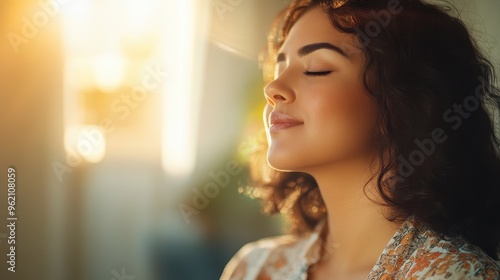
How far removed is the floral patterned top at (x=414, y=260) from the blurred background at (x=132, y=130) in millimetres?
408

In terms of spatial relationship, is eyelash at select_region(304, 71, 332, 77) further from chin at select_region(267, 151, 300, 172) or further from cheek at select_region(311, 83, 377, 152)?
chin at select_region(267, 151, 300, 172)

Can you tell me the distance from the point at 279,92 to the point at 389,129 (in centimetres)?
22

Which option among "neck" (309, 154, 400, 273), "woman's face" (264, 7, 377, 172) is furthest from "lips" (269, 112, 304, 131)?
"neck" (309, 154, 400, 273)

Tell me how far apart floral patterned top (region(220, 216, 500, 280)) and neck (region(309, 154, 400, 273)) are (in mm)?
68

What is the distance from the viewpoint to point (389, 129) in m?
1.08

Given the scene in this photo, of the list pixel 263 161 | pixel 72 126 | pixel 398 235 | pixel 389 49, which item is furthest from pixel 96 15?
pixel 398 235

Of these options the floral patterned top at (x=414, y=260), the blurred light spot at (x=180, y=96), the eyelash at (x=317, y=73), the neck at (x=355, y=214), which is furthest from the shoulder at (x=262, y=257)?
the blurred light spot at (x=180, y=96)

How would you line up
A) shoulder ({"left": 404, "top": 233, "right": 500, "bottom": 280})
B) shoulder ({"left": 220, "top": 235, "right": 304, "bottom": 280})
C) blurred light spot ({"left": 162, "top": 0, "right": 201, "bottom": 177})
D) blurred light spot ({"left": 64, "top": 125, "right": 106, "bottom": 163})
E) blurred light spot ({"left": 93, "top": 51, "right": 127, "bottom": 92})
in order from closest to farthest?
shoulder ({"left": 404, "top": 233, "right": 500, "bottom": 280}) → shoulder ({"left": 220, "top": 235, "right": 304, "bottom": 280}) → blurred light spot ({"left": 64, "top": 125, "right": 106, "bottom": 163}) → blurred light spot ({"left": 93, "top": 51, "right": 127, "bottom": 92}) → blurred light spot ({"left": 162, "top": 0, "right": 201, "bottom": 177})

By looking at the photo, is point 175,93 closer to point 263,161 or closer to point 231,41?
point 231,41

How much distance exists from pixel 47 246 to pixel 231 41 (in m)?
1.04

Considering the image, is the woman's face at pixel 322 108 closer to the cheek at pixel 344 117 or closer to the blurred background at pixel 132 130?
the cheek at pixel 344 117

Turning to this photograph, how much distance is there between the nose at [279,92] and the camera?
110cm

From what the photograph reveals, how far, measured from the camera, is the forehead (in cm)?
111

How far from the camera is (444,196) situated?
1.07m
